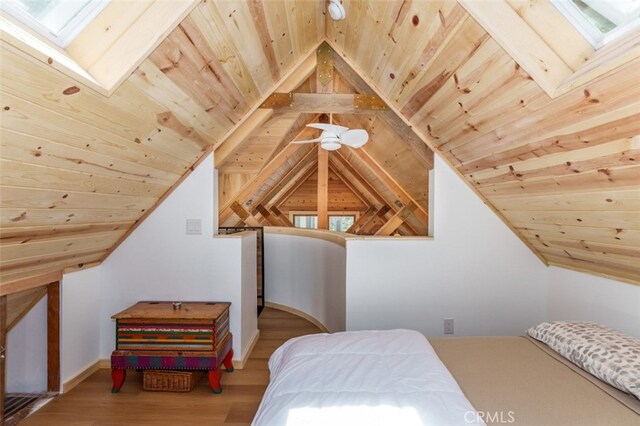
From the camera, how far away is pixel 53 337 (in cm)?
236

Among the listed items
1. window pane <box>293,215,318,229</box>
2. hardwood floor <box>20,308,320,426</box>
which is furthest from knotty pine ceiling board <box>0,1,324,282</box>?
window pane <box>293,215,318,229</box>

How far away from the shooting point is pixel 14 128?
1.20 m

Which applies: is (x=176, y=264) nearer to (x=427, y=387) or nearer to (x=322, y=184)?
(x=427, y=387)

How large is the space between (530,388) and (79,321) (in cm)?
292

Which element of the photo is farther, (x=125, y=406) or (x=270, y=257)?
(x=270, y=257)

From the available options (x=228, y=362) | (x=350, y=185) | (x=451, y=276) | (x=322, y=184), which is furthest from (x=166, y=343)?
(x=350, y=185)

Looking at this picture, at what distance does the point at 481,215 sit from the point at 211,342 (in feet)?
7.42

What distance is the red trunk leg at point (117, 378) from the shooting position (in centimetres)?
233

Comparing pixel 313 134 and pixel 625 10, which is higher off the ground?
pixel 313 134

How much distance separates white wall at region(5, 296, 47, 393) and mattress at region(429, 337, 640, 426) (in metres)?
2.69

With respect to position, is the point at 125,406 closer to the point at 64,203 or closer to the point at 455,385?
the point at 64,203

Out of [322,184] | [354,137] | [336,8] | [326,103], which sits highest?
[336,8]

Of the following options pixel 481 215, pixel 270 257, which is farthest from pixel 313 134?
pixel 481 215

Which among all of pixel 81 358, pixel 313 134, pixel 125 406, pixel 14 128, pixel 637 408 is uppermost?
pixel 313 134
